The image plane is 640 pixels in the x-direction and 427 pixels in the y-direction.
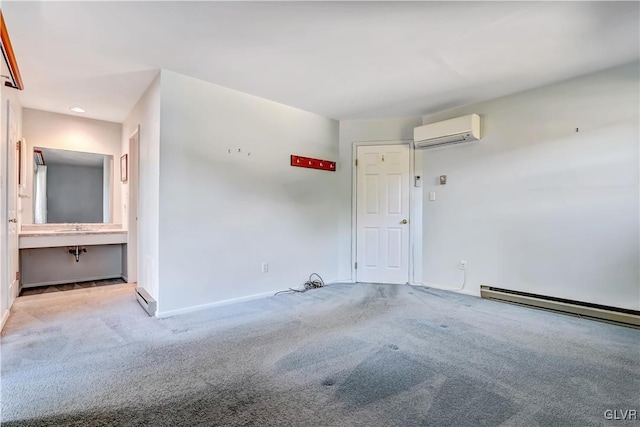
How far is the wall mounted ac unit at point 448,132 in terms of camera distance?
3.65 metres

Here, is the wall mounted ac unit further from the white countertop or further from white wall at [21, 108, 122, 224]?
white wall at [21, 108, 122, 224]

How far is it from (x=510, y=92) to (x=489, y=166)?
0.85m

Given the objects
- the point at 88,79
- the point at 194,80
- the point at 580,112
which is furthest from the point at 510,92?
the point at 88,79

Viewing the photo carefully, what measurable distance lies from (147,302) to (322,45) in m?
2.89

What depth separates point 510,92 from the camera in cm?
346

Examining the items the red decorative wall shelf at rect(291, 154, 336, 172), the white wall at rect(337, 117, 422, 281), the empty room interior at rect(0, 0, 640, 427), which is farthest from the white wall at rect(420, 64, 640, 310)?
the red decorative wall shelf at rect(291, 154, 336, 172)

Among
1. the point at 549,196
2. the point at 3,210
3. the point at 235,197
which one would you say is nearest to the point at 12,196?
the point at 3,210

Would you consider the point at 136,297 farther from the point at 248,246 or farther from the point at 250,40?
the point at 250,40

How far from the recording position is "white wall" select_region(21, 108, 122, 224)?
402 centimetres

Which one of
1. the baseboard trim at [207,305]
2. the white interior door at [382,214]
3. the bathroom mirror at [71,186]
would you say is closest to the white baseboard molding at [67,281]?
the bathroom mirror at [71,186]

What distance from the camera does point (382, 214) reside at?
4500mm

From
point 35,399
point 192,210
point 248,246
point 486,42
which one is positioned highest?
point 486,42

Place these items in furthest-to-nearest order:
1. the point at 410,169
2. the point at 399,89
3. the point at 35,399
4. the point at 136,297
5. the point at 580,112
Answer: the point at 410,169, the point at 136,297, the point at 399,89, the point at 580,112, the point at 35,399

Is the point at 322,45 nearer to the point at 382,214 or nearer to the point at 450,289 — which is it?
the point at 382,214
